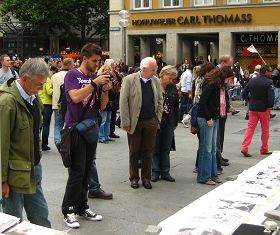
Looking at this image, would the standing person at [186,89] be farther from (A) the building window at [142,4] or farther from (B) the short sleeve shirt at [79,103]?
(A) the building window at [142,4]

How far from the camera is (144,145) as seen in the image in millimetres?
7348

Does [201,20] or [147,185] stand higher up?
[201,20]

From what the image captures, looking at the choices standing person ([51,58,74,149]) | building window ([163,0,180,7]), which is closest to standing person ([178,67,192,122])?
standing person ([51,58,74,149])

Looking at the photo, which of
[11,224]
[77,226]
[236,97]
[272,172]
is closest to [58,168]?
[77,226]

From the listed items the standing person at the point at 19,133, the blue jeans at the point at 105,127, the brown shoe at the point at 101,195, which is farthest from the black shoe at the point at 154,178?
the standing person at the point at 19,133

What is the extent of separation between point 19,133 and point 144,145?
3.56 m

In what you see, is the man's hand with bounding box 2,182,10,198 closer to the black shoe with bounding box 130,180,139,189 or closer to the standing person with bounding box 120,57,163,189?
the standing person with bounding box 120,57,163,189

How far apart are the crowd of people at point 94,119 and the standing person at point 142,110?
0.05 feet

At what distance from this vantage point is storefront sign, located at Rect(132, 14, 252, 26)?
33.1 m

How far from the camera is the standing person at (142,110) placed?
7.18 metres

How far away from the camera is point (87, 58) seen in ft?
18.1

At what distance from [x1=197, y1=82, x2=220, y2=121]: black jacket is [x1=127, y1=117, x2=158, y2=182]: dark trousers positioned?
2.43 feet

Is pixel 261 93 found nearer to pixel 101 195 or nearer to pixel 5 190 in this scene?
pixel 101 195

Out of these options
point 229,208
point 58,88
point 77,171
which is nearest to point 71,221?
point 77,171
